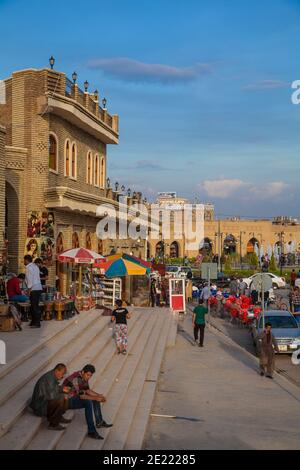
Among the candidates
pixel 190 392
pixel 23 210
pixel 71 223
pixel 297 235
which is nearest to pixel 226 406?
pixel 190 392

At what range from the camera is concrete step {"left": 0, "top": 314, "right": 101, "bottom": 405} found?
1015cm

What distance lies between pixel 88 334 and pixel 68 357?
322 cm

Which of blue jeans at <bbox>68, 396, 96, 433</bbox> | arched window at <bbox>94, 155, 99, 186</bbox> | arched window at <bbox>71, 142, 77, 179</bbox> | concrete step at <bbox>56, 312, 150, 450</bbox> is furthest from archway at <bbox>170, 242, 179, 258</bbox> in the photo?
blue jeans at <bbox>68, 396, 96, 433</bbox>

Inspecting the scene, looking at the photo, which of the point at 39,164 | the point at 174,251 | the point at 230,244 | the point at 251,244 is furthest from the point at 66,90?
the point at 251,244

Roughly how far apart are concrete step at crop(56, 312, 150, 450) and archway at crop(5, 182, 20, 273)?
521 centimetres

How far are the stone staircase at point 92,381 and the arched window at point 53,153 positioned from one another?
7986 millimetres

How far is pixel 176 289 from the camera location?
3039 centimetres

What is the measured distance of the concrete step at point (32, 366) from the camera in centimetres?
1015

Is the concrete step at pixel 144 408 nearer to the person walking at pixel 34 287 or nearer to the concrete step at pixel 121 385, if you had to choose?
the concrete step at pixel 121 385

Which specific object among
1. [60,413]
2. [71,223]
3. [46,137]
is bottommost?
[60,413]

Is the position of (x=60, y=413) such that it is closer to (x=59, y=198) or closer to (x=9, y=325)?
(x=9, y=325)

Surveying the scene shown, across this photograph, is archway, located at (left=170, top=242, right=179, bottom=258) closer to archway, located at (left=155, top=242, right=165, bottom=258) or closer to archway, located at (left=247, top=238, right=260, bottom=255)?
archway, located at (left=155, top=242, right=165, bottom=258)

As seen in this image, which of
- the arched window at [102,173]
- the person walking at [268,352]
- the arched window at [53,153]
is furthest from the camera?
the arched window at [102,173]

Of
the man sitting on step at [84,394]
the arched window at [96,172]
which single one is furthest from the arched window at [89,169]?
the man sitting on step at [84,394]
